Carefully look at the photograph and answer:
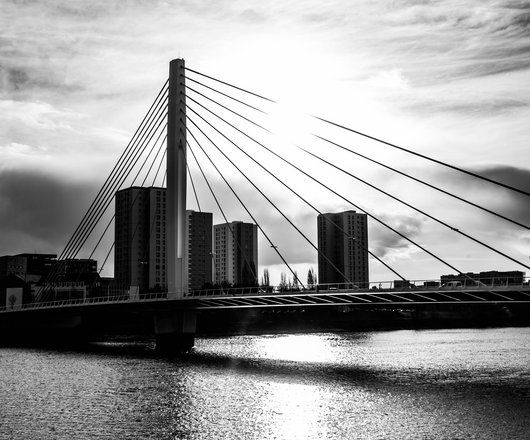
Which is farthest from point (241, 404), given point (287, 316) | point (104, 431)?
point (287, 316)

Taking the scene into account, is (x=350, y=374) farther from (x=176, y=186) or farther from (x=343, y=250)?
(x=343, y=250)

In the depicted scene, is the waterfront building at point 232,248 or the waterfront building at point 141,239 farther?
the waterfront building at point 232,248

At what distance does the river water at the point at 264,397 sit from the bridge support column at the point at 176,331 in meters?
2.90

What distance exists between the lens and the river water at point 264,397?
2377cm

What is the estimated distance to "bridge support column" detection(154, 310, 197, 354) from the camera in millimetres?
55812

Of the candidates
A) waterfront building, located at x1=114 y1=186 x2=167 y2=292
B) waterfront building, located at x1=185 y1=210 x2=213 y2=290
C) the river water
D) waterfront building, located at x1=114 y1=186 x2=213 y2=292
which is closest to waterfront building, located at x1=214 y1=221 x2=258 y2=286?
waterfront building, located at x1=185 y1=210 x2=213 y2=290

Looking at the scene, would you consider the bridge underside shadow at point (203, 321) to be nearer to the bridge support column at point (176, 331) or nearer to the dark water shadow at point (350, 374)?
the bridge support column at point (176, 331)

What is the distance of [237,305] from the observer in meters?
50.7

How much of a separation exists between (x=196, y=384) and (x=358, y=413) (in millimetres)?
11248

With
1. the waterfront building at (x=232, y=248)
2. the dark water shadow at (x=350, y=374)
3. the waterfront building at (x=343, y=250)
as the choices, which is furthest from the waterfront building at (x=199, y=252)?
the dark water shadow at (x=350, y=374)

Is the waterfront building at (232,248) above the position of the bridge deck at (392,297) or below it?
above

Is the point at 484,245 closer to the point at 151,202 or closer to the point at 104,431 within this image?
the point at 104,431

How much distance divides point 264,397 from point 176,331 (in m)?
26.2

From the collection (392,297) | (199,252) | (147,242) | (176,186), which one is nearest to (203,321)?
(147,242)
